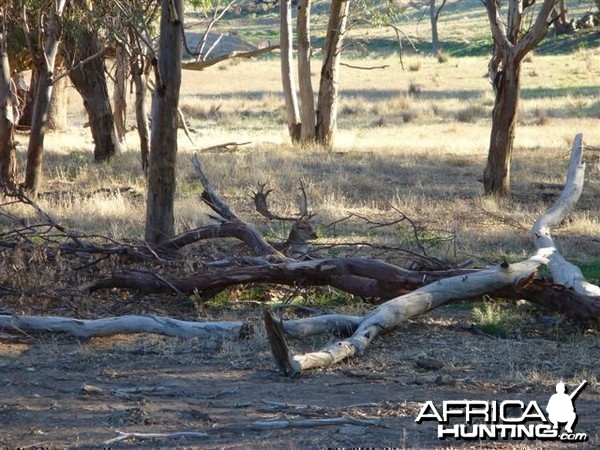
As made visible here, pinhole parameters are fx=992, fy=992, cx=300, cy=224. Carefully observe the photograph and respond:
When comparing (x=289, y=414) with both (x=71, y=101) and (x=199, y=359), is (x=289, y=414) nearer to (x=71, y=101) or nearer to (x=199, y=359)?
(x=199, y=359)

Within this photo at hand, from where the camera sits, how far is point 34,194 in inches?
564

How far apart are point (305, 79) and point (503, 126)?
779cm

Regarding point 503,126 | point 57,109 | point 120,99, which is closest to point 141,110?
point 120,99

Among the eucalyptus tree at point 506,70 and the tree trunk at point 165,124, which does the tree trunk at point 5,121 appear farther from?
the eucalyptus tree at point 506,70

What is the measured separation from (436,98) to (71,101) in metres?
12.8

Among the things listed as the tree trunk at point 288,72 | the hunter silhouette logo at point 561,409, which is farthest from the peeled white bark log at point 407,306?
the tree trunk at point 288,72

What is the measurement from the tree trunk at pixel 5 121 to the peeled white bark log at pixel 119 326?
318 inches

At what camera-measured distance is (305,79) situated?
2095cm

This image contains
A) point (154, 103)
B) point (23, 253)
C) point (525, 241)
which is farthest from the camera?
point (525, 241)

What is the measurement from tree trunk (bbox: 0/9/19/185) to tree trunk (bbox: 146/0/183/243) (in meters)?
5.67

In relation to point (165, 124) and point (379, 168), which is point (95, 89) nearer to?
point (379, 168)

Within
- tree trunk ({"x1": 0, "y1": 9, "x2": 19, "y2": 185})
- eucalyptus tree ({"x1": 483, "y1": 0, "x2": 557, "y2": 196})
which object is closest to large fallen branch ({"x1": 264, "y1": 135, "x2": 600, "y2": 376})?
eucalyptus tree ({"x1": 483, "y1": 0, "x2": 557, "y2": 196})

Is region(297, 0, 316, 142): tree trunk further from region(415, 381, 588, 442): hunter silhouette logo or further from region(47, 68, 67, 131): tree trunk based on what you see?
region(415, 381, 588, 442): hunter silhouette logo

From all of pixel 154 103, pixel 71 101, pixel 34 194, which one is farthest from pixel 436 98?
pixel 154 103
